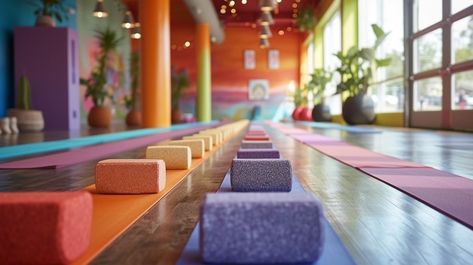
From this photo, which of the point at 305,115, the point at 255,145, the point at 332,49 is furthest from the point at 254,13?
the point at 255,145

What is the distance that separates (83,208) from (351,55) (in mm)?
10154

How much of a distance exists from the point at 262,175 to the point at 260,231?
0.94 m

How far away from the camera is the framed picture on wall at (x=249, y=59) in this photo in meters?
23.7

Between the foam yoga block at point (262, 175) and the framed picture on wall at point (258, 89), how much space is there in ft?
70.2

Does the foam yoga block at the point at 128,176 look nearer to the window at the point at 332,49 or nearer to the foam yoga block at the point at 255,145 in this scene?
the foam yoga block at the point at 255,145

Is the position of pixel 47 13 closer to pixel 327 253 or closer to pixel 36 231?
pixel 36 231

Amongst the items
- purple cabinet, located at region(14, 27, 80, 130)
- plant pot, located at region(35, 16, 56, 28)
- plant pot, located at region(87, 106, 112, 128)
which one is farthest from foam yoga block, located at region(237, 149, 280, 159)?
plant pot, located at region(35, 16, 56, 28)

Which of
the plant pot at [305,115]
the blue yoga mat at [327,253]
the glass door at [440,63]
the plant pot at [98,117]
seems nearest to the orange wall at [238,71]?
the plant pot at [305,115]

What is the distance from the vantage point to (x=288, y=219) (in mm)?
1188

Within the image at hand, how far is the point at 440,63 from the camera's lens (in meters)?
8.36

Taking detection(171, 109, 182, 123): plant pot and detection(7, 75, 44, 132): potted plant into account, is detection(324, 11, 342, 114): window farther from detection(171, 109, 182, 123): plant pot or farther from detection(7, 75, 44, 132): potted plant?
detection(7, 75, 44, 132): potted plant

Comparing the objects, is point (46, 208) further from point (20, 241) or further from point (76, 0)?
point (76, 0)

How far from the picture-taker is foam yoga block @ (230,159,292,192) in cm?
211

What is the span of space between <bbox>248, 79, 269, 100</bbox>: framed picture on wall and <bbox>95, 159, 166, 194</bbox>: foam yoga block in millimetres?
21356
